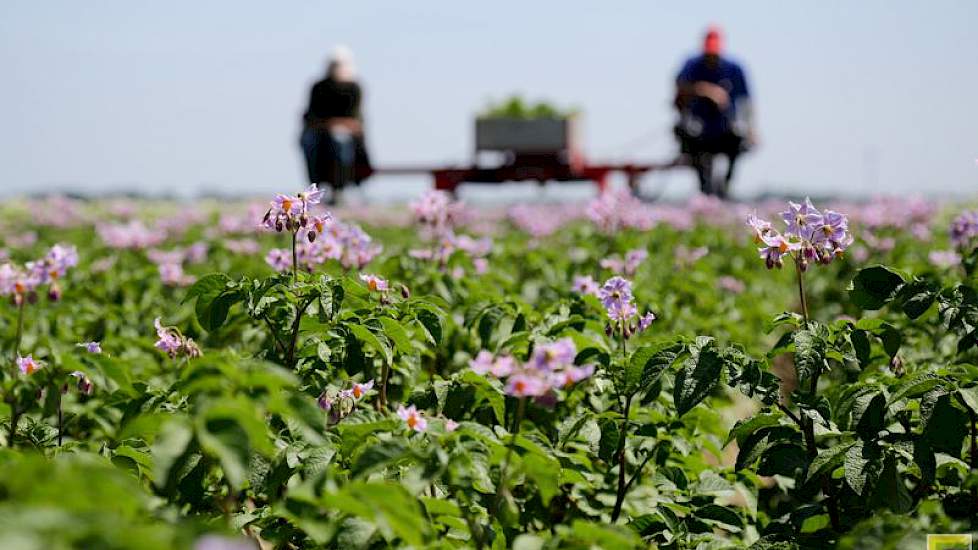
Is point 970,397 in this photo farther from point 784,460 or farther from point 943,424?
point 784,460

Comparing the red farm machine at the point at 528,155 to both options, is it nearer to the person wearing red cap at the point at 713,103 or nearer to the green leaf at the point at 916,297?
the person wearing red cap at the point at 713,103

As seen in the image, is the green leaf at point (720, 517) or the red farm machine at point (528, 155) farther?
the red farm machine at point (528, 155)

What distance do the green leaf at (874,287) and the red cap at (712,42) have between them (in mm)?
14201

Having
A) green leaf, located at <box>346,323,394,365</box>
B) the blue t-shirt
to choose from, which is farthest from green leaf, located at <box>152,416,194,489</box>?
the blue t-shirt

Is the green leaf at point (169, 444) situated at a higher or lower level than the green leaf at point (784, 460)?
higher

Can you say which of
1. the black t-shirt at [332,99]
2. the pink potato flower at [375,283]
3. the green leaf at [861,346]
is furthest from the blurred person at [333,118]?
the green leaf at [861,346]

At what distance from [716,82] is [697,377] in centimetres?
1471

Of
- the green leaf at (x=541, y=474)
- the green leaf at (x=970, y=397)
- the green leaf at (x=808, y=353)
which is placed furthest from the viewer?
the green leaf at (x=808, y=353)

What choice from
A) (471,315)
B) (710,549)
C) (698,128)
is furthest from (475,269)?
(698,128)

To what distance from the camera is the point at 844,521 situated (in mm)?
2492

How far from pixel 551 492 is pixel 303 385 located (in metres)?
1.02

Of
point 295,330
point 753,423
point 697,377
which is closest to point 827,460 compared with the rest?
point 753,423

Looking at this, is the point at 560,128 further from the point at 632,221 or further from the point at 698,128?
the point at 632,221

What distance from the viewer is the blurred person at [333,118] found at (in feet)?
50.9
